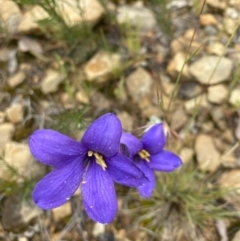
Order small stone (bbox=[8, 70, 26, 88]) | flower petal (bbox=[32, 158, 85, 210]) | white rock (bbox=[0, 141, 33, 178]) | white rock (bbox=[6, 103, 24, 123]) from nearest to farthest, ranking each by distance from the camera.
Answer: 1. flower petal (bbox=[32, 158, 85, 210])
2. white rock (bbox=[0, 141, 33, 178])
3. white rock (bbox=[6, 103, 24, 123])
4. small stone (bbox=[8, 70, 26, 88])

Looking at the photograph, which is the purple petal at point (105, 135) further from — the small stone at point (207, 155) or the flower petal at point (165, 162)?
the small stone at point (207, 155)

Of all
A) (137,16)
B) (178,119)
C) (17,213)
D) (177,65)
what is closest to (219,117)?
(178,119)

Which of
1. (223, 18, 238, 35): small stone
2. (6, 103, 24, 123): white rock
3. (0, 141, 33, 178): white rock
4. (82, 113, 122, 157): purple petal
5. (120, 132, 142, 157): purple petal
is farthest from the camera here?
(223, 18, 238, 35): small stone

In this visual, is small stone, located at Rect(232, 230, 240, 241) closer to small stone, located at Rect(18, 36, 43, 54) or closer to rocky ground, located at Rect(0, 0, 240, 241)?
rocky ground, located at Rect(0, 0, 240, 241)

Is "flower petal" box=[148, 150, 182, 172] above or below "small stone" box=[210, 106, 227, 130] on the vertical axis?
above

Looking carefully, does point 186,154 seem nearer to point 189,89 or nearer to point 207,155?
point 207,155

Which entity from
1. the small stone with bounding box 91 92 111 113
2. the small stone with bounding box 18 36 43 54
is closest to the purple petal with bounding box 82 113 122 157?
the small stone with bounding box 91 92 111 113
